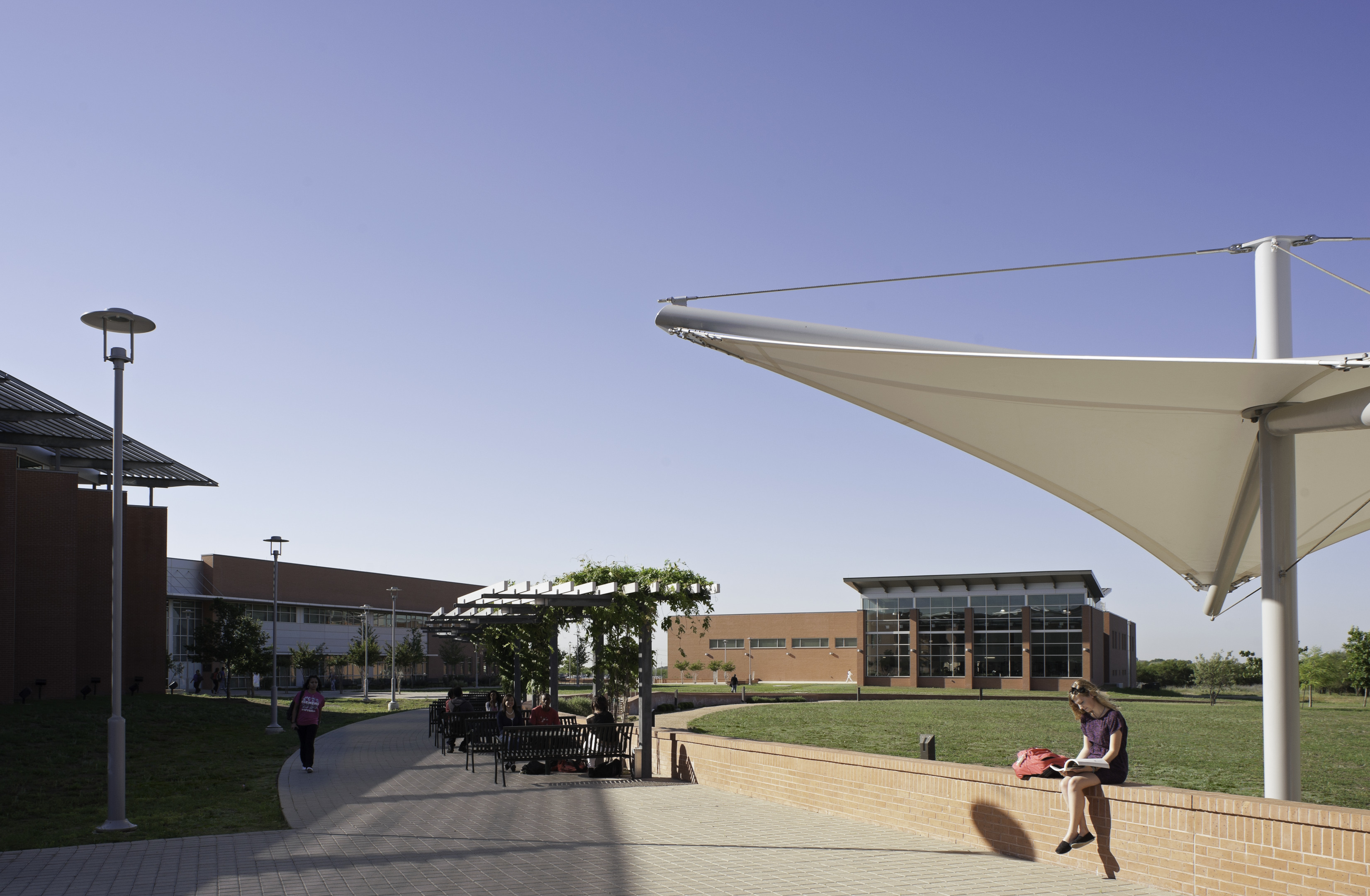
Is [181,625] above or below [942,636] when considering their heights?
above

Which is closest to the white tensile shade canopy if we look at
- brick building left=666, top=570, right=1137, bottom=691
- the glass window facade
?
brick building left=666, top=570, right=1137, bottom=691

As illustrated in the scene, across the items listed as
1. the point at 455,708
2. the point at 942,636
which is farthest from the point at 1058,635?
the point at 455,708

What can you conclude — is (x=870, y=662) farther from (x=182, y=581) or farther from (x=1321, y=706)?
(x=182, y=581)

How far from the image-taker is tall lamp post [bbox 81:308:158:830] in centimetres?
985

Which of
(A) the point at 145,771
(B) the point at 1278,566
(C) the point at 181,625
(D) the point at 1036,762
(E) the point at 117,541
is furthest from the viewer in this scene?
(C) the point at 181,625

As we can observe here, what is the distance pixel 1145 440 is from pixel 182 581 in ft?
191

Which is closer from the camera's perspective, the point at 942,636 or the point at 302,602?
the point at 302,602

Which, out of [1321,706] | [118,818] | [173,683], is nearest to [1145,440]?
[118,818]

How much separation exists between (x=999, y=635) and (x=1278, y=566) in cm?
6071

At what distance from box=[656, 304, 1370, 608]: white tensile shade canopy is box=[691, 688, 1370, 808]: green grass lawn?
9.80ft

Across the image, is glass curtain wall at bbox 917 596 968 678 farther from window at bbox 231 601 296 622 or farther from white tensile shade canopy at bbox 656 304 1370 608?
white tensile shade canopy at bbox 656 304 1370 608

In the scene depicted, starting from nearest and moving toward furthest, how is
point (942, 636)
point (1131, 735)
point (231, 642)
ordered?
point (1131, 735) < point (231, 642) < point (942, 636)

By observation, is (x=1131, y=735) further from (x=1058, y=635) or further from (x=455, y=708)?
(x=1058, y=635)

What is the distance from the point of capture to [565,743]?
13.7 m
